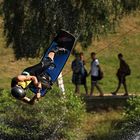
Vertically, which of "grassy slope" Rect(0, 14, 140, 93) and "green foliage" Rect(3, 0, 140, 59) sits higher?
"green foliage" Rect(3, 0, 140, 59)

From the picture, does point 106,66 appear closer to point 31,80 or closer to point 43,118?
point 43,118

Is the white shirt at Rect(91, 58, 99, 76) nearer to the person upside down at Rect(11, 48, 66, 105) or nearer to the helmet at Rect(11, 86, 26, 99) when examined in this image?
the person upside down at Rect(11, 48, 66, 105)

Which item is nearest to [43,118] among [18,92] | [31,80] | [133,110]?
[133,110]

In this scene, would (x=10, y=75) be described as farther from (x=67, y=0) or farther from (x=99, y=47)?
A: (x=67, y=0)

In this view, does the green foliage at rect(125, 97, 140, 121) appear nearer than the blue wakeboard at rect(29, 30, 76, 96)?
No

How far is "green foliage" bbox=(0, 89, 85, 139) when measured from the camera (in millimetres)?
16688

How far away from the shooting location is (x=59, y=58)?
50.2 feet

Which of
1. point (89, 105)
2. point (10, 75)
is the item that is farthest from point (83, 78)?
point (10, 75)

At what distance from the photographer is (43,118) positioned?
653 inches

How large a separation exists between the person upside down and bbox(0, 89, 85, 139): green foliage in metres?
2.70

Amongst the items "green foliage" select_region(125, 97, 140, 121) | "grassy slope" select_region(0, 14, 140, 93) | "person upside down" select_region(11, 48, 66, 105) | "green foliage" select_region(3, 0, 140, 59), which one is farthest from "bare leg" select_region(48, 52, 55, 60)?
"grassy slope" select_region(0, 14, 140, 93)

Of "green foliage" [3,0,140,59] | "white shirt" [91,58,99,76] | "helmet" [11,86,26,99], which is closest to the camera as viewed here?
"helmet" [11,86,26,99]

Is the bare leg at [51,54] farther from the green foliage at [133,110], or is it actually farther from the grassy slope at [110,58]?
the grassy slope at [110,58]

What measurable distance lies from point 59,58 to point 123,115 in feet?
10.7
